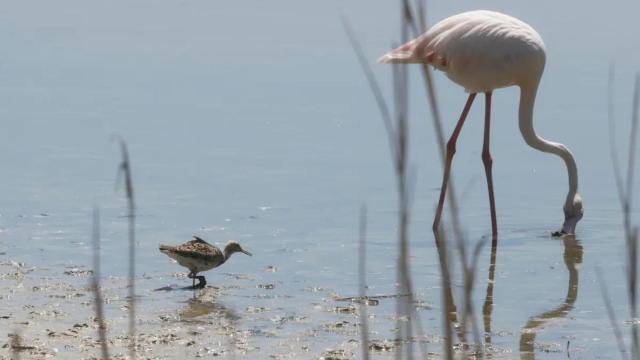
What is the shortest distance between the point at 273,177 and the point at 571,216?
98.7 inches

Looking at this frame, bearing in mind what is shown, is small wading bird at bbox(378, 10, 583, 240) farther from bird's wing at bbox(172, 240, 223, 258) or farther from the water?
bird's wing at bbox(172, 240, 223, 258)

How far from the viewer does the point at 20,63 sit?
52.4 feet

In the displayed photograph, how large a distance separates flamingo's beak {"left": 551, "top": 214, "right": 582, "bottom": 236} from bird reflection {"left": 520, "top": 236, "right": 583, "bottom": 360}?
0.25ft

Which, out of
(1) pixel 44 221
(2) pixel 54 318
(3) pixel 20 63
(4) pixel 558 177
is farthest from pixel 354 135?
(2) pixel 54 318

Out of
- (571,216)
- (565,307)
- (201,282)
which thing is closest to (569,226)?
(571,216)

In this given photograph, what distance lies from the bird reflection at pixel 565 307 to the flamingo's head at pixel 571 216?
0.29 ft

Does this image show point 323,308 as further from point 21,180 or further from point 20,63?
point 20,63

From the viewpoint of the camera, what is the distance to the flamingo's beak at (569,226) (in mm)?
9758

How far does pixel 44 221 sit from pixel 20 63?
6911 mm

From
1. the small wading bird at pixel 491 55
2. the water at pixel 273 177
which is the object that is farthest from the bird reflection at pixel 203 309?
the small wading bird at pixel 491 55

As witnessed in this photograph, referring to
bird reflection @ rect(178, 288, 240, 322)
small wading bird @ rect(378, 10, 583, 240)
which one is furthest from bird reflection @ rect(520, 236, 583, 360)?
bird reflection @ rect(178, 288, 240, 322)

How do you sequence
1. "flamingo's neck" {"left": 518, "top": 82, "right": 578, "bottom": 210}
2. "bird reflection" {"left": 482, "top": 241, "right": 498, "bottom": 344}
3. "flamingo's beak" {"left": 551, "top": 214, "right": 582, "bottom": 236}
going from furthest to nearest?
"flamingo's neck" {"left": 518, "top": 82, "right": 578, "bottom": 210}, "flamingo's beak" {"left": 551, "top": 214, "right": 582, "bottom": 236}, "bird reflection" {"left": 482, "top": 241, "right": 498, "bottom": 344}

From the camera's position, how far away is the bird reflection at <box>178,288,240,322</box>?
720cm

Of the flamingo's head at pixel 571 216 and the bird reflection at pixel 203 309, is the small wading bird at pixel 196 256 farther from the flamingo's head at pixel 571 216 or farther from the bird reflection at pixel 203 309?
the flamingo's head at pixel 571 216
